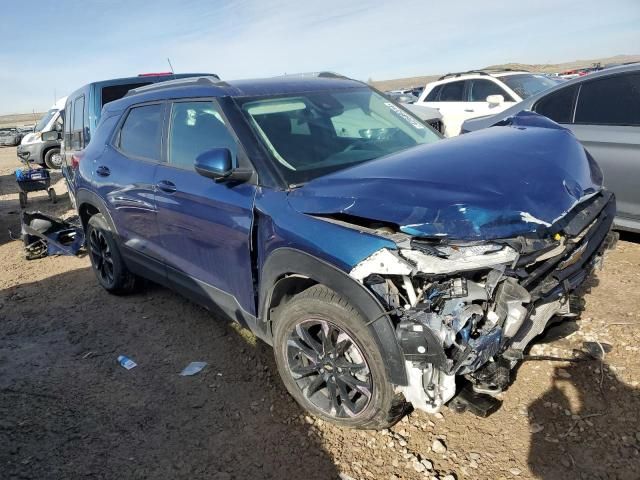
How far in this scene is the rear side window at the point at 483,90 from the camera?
8984 millimetres

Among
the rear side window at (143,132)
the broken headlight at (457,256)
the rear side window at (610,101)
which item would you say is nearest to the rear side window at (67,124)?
the rear side window at (143,132)

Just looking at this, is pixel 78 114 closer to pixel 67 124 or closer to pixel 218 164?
pixel 67 124

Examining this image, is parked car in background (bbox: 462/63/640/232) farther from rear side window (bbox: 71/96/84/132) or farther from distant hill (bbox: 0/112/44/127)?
distant hill (bbox: 0/112/44/127)

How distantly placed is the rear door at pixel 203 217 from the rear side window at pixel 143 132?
8.3 inches

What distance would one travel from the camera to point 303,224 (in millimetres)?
2523

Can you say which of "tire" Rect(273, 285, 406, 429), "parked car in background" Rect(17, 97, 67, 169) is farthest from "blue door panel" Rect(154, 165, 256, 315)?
"parked car in background" Rect(17, 97, 67, 169)

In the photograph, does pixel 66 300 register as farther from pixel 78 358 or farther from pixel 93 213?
pixel 78 358

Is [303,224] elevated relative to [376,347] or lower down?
elevated

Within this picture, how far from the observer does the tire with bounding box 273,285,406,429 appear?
2385mm

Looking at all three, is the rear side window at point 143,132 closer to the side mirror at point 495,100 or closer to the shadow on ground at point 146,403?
the shadow on ground at point 146,403

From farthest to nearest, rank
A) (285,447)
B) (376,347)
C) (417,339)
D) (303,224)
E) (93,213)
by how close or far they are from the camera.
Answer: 1. (93,213)
2. (285,447)
3. (303,224)
4. (376,347)
5. (417,339)

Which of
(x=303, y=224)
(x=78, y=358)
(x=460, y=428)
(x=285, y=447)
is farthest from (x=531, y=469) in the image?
(x=78, y=358)

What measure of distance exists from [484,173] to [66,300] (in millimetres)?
4510

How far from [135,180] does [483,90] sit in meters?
7.38
